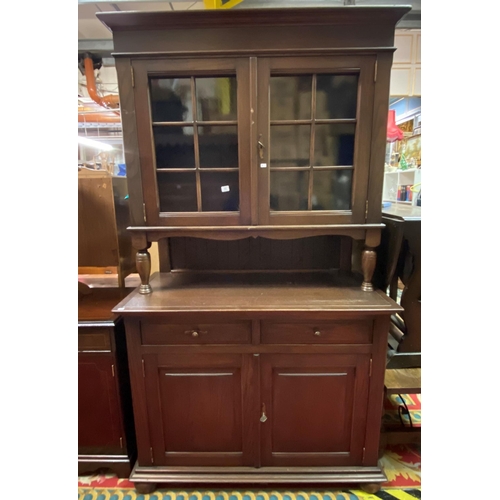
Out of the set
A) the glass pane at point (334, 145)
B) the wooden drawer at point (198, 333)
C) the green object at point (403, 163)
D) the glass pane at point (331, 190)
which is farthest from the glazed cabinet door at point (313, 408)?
the green object at point (403, 163)

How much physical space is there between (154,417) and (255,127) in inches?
50.5

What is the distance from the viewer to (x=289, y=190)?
50.9 inches

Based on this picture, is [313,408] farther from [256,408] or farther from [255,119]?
[255,119]

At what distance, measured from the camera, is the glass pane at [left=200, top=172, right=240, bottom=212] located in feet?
4.22

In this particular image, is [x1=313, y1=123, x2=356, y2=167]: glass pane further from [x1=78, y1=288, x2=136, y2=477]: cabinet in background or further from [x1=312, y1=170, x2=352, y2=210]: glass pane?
[x1=78, y1=288, x2=136, y2=477]: cabinet in background

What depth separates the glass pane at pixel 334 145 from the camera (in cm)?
124

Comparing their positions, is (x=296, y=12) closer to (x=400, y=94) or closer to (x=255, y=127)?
(x=255, y=127)

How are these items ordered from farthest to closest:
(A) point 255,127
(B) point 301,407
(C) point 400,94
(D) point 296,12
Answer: (C) point 400,94
(B) point 301,407
(A) point 255,127
(D) point 296,12

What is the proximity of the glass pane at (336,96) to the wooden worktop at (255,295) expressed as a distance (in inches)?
28.5

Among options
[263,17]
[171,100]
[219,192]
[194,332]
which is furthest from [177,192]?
[263,17]

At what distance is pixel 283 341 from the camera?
4.12 ft

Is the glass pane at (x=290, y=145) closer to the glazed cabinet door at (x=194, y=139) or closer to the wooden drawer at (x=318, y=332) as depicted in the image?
the glazed cabinet door at (x=194, y=139)

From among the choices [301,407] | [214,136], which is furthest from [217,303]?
[214,136]

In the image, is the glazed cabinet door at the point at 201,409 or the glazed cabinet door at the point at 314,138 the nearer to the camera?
the glazed cabinet door at the point at 314,138
